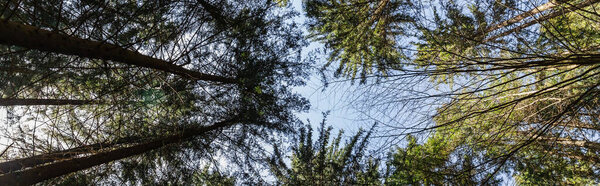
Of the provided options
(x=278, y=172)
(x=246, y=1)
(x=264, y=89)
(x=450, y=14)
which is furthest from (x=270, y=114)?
(x=450, y=14)

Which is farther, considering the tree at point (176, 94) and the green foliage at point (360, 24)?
the green foliage at point (360, 24)

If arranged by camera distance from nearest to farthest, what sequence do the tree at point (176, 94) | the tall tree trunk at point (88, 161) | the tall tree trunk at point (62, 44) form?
the tall tree trunk at point (62, 44) → the tall tree trunk at point (88, 161) → the tree at point (176, 94)

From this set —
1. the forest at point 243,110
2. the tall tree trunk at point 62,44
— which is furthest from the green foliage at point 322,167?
the tall tree trunk at point 62,44

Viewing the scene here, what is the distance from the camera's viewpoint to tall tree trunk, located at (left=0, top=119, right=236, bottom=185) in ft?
9.91

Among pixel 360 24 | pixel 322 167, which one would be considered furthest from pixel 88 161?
pixel 360 24

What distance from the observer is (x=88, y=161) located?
12.2ft

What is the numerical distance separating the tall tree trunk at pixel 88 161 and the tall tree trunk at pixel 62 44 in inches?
62.4

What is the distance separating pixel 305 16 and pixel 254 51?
64.6 inches

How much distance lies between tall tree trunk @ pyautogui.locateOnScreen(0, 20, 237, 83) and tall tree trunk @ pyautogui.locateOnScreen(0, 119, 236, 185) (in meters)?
1.59

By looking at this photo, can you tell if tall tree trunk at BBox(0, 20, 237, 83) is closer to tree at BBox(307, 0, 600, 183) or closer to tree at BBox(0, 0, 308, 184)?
tree at BBox(0, 0, 308, 184)

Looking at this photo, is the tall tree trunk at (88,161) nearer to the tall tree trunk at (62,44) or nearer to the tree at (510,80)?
the tall tree trunk at (62,44)

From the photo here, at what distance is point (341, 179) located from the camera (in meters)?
5.17

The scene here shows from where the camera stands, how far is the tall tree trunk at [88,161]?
9.91 feet

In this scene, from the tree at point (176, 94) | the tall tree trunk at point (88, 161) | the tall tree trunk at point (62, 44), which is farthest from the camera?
the tree at point (176, 94)
